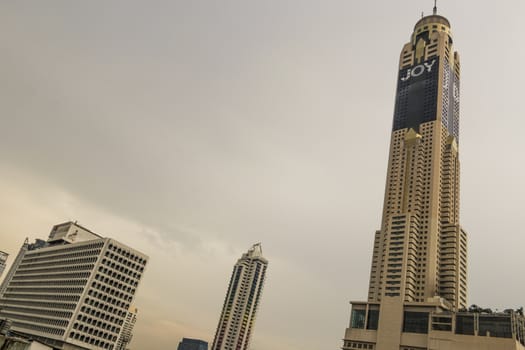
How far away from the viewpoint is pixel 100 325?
151125 mm

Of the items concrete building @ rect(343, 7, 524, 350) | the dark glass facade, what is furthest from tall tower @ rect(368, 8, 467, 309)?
the dark glass facade

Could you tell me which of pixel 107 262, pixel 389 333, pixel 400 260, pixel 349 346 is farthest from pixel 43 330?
pixel 400 260

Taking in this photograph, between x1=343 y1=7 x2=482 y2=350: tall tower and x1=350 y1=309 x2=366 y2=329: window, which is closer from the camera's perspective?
x1=343 y1=7 x2=482 y2=350: tall tower

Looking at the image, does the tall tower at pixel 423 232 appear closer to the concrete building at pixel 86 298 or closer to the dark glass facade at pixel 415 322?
the dark glass facade at pixel 415 322

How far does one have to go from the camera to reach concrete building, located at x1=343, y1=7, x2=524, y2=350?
13700 cm

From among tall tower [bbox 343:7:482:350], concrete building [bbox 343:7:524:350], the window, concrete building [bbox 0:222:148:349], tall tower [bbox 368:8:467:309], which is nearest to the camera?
concrete building [bbox 343:7:524:350]

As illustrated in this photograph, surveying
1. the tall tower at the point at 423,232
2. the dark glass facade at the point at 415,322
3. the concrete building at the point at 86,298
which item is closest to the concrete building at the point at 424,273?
the tall tower at the point at 423,232

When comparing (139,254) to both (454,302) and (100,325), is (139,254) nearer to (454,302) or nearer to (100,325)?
(100,325)

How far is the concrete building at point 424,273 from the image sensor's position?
13700 centimetres

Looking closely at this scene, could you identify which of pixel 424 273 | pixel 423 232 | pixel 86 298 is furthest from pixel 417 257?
pixel 86 298

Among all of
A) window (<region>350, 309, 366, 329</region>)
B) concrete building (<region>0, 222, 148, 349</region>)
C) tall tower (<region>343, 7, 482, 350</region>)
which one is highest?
tall tower (<region>343, 7, 482, 350</region>)

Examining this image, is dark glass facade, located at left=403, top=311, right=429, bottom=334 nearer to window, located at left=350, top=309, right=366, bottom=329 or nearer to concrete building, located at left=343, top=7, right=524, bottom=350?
concrete building, located at left=343, top=7, right=524, bottom=350

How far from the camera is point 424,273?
168375 millimetres

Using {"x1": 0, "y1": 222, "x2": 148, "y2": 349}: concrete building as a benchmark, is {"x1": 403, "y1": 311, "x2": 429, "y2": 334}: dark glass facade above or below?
above
